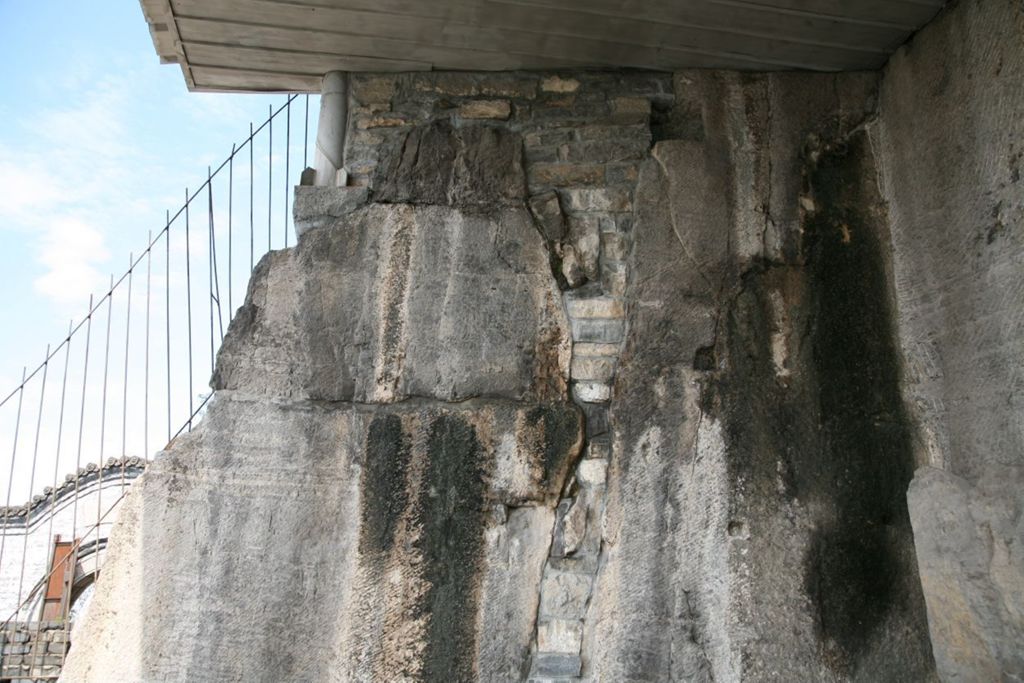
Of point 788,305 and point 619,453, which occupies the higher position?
point 788,305

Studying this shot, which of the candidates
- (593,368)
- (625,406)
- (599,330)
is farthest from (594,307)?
(625,406)

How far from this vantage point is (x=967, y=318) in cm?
248

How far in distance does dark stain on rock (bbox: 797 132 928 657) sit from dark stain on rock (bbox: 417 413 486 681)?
103cm

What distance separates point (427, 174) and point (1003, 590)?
2157 mm

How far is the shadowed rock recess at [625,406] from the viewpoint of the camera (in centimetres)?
248

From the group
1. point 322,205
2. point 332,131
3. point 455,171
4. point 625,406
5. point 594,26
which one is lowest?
point 625,406

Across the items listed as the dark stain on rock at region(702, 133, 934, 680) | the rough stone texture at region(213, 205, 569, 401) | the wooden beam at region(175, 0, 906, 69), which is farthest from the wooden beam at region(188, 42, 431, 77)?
the dark stain on rock at region(702, 133, 934, 680)

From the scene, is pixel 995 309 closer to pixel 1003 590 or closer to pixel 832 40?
pixel 1003 590

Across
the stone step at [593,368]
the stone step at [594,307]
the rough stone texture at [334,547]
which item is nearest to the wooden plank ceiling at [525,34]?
the stone step at [594,307]

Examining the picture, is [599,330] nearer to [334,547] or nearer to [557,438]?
[557,438]

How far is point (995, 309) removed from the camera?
7.73ft

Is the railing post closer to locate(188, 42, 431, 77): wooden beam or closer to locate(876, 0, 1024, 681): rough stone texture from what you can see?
locate(188, 42, 431, 77): wooden beam

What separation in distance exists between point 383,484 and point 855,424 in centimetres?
153

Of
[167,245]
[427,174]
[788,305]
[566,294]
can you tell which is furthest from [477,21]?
[167,245]
